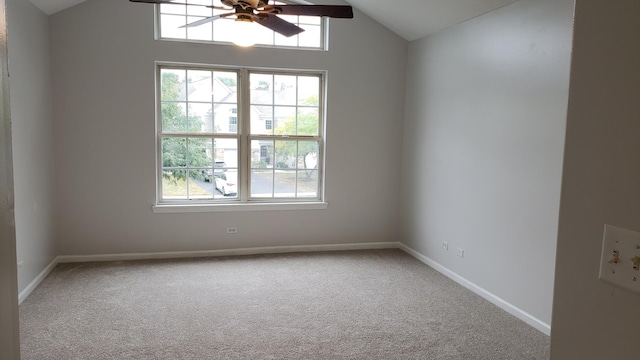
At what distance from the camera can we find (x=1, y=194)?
33.1 inches

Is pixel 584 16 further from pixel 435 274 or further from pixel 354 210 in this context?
pixel 354 210

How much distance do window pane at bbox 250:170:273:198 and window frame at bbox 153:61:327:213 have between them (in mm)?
50

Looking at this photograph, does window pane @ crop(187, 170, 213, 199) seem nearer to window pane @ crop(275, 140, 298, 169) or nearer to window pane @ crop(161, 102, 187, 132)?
window pane @ crop(161, 102, 187, 132)

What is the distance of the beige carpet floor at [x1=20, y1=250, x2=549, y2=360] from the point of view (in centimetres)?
282

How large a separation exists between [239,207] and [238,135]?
850mm

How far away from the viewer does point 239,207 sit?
16.3 ft

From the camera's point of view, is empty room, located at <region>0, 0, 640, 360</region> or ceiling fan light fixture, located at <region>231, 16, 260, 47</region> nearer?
ceiling fan light fixture, located at <region>231, 16, 260, 47</region>

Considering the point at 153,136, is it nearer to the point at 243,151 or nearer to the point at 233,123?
the point at 233,123

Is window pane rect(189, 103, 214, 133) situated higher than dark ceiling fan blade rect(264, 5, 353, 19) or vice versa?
dark ceiling fan blade rect(264, 5, 353, 19)

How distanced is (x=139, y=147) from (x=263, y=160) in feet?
4.56

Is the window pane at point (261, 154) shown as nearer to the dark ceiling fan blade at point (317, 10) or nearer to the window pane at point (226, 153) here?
the window pane at point (226, 153)

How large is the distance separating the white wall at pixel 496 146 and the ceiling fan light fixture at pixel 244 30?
2124mm

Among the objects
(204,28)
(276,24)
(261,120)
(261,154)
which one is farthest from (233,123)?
(276,24)

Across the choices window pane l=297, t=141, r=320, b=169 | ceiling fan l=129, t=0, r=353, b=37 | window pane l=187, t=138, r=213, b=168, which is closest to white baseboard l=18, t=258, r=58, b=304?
window pane l=187, t=138, r=213, b=168
